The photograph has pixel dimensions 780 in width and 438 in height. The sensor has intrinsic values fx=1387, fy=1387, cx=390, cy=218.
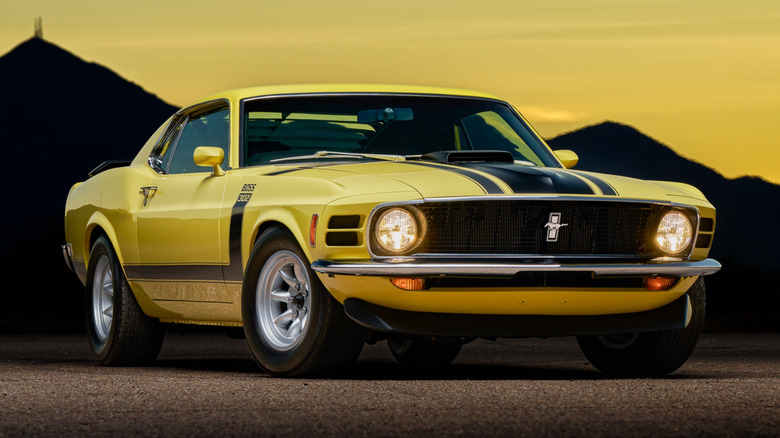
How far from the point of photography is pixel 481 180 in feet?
23.1

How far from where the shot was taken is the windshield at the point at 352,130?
8172 mm

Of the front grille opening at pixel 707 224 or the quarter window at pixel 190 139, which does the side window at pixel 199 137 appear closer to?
the quarter window at pixel 190 139

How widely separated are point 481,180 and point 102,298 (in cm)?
346

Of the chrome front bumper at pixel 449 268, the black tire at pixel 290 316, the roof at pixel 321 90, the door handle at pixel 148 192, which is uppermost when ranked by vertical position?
the roof at pixel 321 90

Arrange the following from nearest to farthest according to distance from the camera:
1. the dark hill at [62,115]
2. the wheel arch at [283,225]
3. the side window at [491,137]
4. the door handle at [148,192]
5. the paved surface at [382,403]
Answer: the paved surface at [382,403] < the wheel arch at [283,225] < the side window at [491,137] < the door handle at [148,192] < the dark hill at [62,115]

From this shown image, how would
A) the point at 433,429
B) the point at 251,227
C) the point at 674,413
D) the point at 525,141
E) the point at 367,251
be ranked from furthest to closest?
the point at 525,141 < the point at 251,227 < the point at 367,251 < the point at 674,413 < the point at 433,429

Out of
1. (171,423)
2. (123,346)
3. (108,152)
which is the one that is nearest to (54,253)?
(123,346)

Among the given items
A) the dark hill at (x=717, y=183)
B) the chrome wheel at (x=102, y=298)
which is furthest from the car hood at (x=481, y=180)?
the dark hill at (x=717, y=183)

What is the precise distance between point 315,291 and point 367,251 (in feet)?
1.15

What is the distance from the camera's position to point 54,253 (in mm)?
42000

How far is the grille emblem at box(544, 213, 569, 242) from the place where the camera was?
7066 mm

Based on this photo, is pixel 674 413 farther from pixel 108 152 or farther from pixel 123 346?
pixel 108 152

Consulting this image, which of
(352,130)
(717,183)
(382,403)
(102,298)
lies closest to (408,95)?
(352,130)

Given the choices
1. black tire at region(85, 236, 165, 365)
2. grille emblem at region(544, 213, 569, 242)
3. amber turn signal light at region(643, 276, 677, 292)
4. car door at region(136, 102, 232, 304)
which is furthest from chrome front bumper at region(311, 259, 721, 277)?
black tire at region(85, 236, 165, 365)
